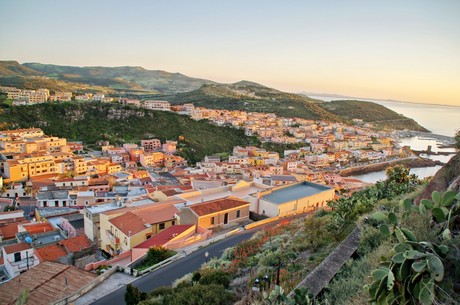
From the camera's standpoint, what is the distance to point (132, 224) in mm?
12750

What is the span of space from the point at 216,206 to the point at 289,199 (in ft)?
12.3

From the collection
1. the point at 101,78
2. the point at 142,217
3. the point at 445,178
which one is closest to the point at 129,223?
the point at 142,217

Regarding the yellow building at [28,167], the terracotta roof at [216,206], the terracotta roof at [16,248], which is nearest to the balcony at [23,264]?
the terracotta roof at [16,248]

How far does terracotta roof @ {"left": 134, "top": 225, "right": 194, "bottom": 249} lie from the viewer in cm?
1114

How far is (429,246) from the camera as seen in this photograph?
241cm

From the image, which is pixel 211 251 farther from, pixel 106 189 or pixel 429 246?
pixel 106 189

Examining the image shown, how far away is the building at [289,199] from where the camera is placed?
575 inches

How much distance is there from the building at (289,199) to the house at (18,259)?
32.3 feet

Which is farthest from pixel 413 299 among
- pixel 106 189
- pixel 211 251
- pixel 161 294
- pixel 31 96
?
pixel 31 96

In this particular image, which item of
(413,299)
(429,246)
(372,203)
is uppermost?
(429,246)

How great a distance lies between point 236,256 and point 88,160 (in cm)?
2872

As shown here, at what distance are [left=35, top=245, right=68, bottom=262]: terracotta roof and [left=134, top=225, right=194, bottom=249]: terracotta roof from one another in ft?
11.6

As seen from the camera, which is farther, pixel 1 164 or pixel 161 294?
pixel 1 164

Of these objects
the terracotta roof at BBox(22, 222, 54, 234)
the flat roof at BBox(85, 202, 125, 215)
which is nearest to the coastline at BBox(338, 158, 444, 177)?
the flat roof at BBox(85, 202, 125, 215)
